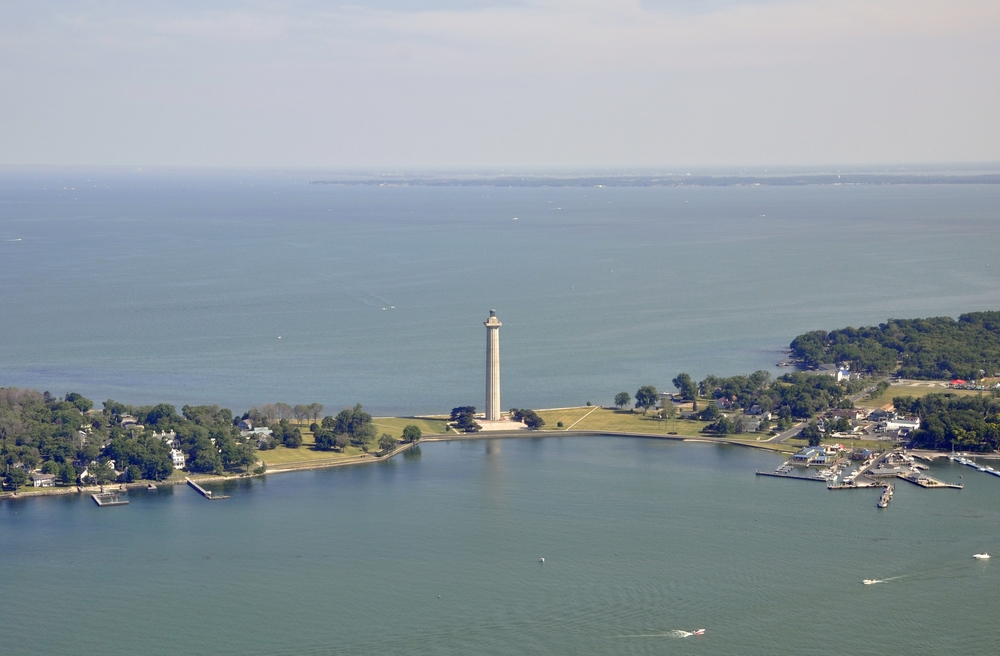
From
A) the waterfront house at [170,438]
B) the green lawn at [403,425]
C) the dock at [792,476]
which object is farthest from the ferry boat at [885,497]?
the waterfront house at [170,438]

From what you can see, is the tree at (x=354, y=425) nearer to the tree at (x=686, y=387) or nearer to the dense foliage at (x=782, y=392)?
the dense foliage at (x=782, y=392)

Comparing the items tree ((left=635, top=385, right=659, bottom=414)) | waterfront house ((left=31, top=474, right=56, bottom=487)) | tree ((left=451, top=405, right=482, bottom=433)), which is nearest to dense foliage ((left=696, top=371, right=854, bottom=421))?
tree ((left=635, top=385, right=659, bottom=414))

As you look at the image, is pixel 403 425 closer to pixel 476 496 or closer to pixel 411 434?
pixel 411 434

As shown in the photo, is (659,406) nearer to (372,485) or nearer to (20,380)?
(372,485)

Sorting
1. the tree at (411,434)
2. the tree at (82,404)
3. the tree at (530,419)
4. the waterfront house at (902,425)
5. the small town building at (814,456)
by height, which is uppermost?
the tree at (82,404)

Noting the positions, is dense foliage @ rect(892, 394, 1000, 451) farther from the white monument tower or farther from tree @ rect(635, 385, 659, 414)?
the white monument tower

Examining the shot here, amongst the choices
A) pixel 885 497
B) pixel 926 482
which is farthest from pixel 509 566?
pixel 926 482
